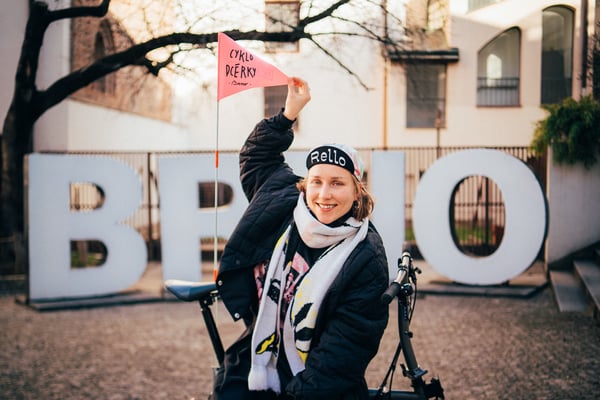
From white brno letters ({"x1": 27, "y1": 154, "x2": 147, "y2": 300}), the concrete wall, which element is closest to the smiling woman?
white brno letters ({"x1": 27, "y1": 154, "x2": 147, "y2": 300})

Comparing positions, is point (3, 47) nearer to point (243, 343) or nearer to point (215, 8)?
point (215, 8)

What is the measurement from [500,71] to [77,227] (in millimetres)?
8408

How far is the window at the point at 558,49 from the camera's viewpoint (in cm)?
685

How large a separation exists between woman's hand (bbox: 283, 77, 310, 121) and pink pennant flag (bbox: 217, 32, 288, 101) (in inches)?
12.3

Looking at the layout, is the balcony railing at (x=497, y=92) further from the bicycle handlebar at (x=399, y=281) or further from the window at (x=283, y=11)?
the bicycle handlebar at (x=399, y=281)

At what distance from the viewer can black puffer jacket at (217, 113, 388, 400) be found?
7.30 feet

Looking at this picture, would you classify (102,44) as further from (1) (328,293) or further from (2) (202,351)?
(1) (328,293)

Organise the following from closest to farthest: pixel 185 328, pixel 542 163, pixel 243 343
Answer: pixel 243 343, pixel 185 328, pixel 542 163

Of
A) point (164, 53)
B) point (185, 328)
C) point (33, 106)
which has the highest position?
point (164, 53)

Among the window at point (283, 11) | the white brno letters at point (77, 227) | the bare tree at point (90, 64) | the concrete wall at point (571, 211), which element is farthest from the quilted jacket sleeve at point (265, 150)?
the concrete wall at point (571, 211)

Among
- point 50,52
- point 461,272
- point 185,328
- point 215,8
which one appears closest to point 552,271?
point 461,272

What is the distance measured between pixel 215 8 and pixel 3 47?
8.62ft

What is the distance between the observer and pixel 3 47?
631 centimetres

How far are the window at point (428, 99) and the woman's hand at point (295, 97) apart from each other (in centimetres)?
1359
